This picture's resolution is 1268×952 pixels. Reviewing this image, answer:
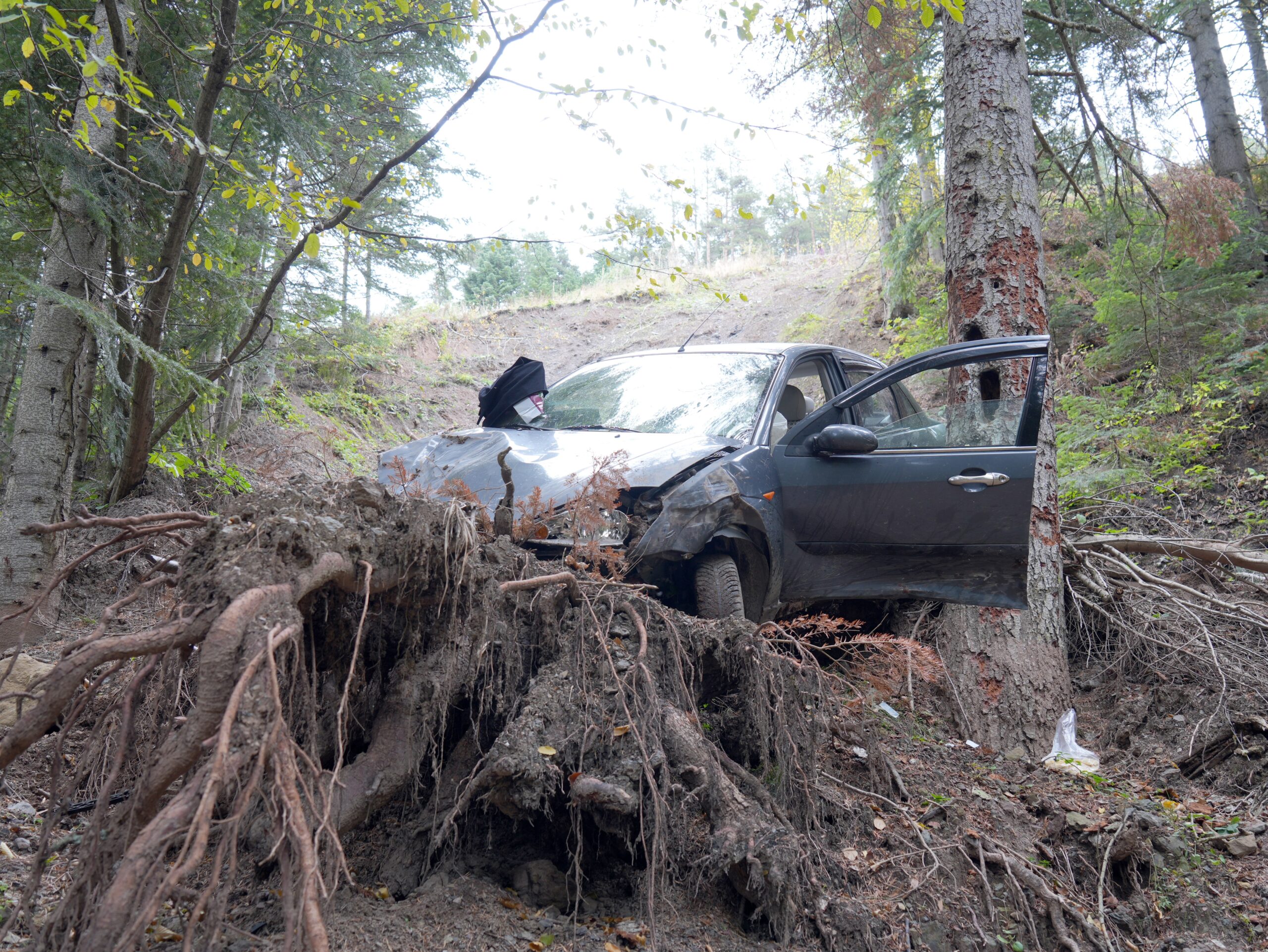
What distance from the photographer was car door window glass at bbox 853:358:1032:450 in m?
4.16

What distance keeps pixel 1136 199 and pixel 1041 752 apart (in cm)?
756

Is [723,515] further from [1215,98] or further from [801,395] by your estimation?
[1215,98]

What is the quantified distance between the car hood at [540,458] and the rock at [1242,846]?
9.27ft

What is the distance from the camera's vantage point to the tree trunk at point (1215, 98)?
32.2ft

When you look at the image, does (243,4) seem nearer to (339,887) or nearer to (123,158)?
(123,158)

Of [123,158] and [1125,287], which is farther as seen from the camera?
[1125,287]

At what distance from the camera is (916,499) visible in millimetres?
4062

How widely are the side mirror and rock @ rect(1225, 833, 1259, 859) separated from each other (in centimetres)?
228

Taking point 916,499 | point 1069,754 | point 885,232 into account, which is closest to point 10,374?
point 916,499

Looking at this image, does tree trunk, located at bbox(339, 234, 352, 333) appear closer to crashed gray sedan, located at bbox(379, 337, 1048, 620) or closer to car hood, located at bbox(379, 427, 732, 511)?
car hood, located at bbox(379, 427, 732, 511)

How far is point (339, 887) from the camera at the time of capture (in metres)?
2.43

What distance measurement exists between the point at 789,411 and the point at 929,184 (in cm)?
1275

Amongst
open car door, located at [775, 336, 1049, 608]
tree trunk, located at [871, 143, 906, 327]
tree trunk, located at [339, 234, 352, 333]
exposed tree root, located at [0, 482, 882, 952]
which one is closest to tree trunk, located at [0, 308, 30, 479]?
tree trunk, located at [339, 234, 352, 333]

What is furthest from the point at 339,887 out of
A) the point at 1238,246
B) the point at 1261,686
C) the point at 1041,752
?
the point at 1238,246
